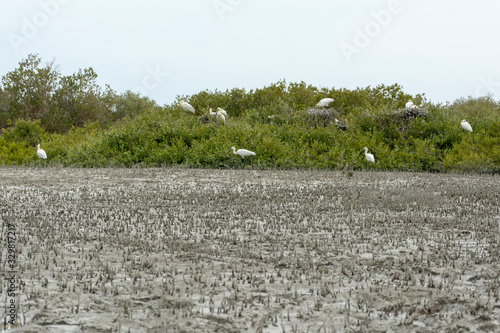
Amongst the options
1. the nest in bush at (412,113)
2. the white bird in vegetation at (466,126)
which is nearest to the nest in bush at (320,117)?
the nest in bush at (412,113)

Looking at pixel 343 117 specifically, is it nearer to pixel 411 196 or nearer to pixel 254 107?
pixel 254 107

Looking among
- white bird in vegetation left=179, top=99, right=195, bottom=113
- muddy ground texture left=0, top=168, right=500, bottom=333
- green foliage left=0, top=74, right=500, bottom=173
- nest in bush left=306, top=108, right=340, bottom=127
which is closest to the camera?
muddy ground texture left=0, top=168, right=500, bottom=333

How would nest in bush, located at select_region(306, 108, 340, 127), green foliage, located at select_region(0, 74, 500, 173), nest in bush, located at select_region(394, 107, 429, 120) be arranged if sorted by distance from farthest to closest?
nest in bush, located at select_region(306, 108, 340, 127), nest in bush, located at select_region(394, 107, 429, 120), green foliage, located at select_region(0, 74, 500, 173)

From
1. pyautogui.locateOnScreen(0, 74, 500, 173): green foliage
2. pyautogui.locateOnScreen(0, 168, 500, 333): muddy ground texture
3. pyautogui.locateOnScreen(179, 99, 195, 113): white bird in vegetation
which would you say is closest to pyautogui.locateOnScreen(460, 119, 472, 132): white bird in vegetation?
pyautogui.locateOnScreen(0, 74, 500, 173): green foliage

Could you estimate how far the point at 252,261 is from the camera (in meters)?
6.13

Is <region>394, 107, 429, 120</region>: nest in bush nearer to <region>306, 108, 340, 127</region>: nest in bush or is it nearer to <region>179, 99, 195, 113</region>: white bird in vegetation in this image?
<region>306, 108, 340, 127</region>: nest in bush

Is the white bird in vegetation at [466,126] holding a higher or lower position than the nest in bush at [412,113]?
lower

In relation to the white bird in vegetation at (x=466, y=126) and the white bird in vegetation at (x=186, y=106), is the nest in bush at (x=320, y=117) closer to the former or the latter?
the white bird in vegetation at (x=186, y=106)

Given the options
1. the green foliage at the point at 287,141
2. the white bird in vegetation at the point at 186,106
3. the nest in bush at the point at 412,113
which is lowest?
the green foliage at the point at 287,141

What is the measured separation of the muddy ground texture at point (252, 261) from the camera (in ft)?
14.4

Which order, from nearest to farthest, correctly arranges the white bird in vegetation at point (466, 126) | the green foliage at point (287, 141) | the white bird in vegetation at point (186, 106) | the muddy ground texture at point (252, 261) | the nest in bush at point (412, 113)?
the muddy ground texture at point (252, 261) < the green foliage at point (287, 141) < the white bird in vegetation at point (466, 126) < the nest in bush at point (412, 113) < the white bird in vegetation at point (186, 106)

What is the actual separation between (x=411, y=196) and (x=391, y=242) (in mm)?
4683

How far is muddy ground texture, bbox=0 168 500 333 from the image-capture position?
439 cm

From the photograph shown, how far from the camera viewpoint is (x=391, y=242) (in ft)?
23.6
